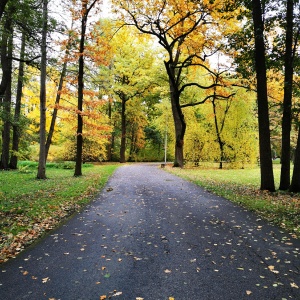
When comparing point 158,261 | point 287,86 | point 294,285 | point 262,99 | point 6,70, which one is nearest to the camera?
point 294,285

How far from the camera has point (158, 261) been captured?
4.28m

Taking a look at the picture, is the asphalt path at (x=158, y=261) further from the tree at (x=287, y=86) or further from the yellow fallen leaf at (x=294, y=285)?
the tree at (x=287, y=86)

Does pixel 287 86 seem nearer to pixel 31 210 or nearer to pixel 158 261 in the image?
pixel 158 261

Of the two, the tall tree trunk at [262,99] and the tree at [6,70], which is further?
the tall tree trunk at [262,99]

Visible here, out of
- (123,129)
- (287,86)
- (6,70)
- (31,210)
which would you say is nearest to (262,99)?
(287,86)

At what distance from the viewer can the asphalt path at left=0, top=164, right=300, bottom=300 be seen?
11.2 feet

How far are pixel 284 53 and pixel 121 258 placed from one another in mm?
10992

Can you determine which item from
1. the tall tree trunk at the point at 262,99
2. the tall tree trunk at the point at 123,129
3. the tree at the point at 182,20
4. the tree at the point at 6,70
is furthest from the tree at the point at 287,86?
the tall tree trunk at the point at 123,129

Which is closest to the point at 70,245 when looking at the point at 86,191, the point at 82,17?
the point at 86,191

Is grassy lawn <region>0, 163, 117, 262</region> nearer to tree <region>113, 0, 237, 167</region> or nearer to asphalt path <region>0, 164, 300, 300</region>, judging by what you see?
asphalt path <region>0, 164, 300, 300</region>

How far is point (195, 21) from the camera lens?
18438mm

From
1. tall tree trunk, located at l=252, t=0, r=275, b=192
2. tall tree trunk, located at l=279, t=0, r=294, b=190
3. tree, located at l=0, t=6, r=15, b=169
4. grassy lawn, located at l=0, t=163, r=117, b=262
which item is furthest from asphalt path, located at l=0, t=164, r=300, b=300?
tree, located at l=0, t=6, r=15, b=169

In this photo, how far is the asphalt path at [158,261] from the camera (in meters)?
3.41

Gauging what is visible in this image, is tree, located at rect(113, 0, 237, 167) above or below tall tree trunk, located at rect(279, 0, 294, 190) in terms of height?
above
